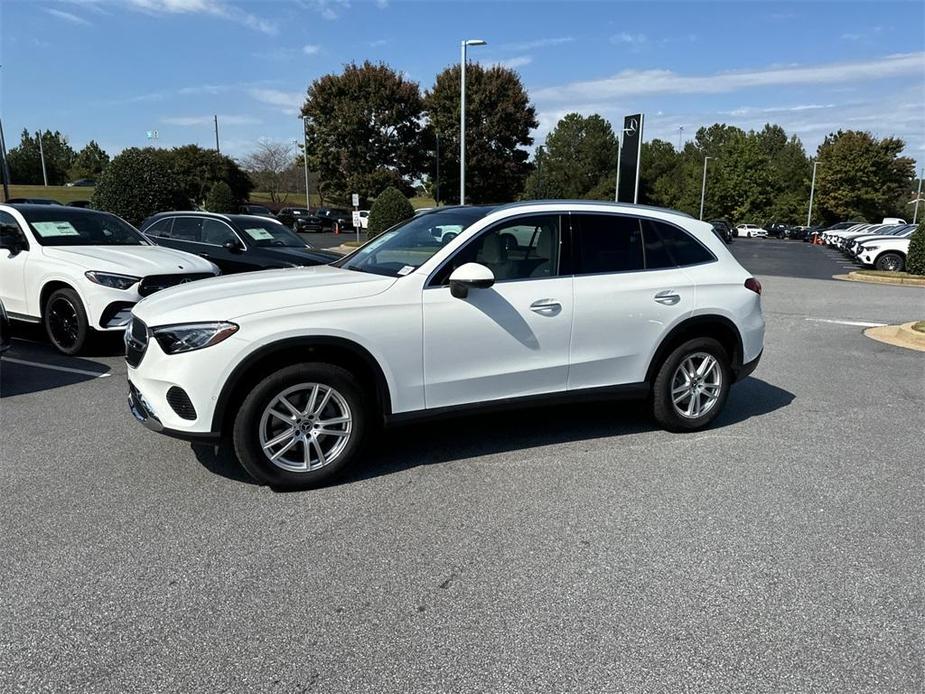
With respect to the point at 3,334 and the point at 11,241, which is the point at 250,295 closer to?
the point at 3,334

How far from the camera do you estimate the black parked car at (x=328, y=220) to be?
44688 millimetres

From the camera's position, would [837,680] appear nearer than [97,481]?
Yes

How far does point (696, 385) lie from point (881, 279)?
56.0ft

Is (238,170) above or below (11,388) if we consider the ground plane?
above

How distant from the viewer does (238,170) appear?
188 ft

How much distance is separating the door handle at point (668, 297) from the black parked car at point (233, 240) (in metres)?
6.48

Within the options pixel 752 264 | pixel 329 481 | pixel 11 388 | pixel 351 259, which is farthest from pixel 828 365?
pixel 752 264

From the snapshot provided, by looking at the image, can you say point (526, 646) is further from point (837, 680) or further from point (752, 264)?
point (752, 264)

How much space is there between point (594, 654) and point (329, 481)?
2058 millimetres

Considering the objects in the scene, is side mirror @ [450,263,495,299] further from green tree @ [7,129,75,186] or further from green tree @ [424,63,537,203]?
green tree @ [7,129,75,186]

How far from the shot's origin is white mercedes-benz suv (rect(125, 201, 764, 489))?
390 cm

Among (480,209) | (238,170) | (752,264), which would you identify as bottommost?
(752,264)

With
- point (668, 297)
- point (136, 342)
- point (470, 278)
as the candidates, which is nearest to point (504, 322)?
point (470, 278)

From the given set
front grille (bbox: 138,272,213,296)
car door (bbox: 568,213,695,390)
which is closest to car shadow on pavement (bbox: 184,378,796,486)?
car door (bbox: 568,213,695,390)
